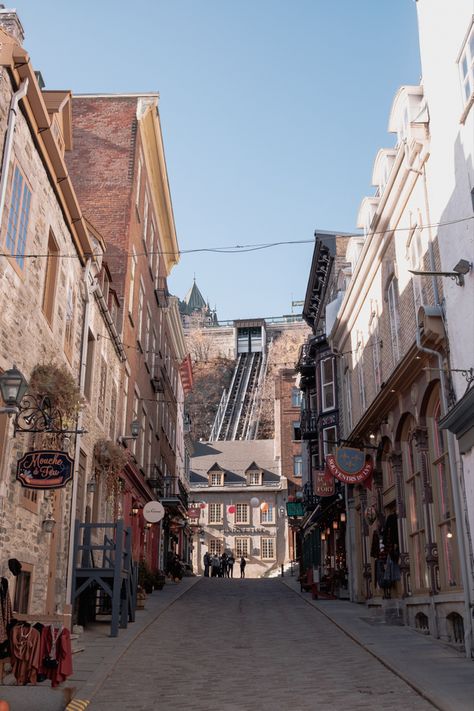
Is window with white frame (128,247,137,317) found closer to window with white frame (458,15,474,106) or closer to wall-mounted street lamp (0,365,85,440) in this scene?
wall-mounted street lamp (0,365,85,440)

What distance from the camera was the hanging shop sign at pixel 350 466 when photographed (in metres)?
20.5

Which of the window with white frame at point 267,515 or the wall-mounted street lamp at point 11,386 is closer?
the wall-mounted street lamp at point 11,386

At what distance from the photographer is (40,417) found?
11.9m

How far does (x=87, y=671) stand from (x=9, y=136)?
778 centimetres

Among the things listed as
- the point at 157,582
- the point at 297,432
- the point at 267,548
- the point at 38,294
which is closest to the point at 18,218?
the point at 38,294

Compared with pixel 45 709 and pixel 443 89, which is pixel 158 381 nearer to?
pixel 443 89

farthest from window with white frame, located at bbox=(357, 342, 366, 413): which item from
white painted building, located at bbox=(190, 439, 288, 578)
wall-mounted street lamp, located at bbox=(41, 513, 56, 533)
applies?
white painted building, located at bbox=(190, 439, 288, 578)

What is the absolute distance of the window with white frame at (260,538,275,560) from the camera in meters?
58.3

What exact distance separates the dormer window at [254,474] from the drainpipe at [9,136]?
53146mm

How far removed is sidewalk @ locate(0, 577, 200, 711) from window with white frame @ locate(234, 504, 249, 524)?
128ft

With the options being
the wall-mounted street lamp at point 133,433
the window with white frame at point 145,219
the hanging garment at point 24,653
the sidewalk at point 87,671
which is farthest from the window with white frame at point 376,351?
the hanging garment at point 24,653

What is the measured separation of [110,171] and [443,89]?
572 inches

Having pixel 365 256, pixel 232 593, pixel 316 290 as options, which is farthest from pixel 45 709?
pixel 316 290

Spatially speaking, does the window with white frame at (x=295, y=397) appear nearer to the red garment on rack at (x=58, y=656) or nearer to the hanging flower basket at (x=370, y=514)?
the hanging flower basket at (x=370, y=514)
